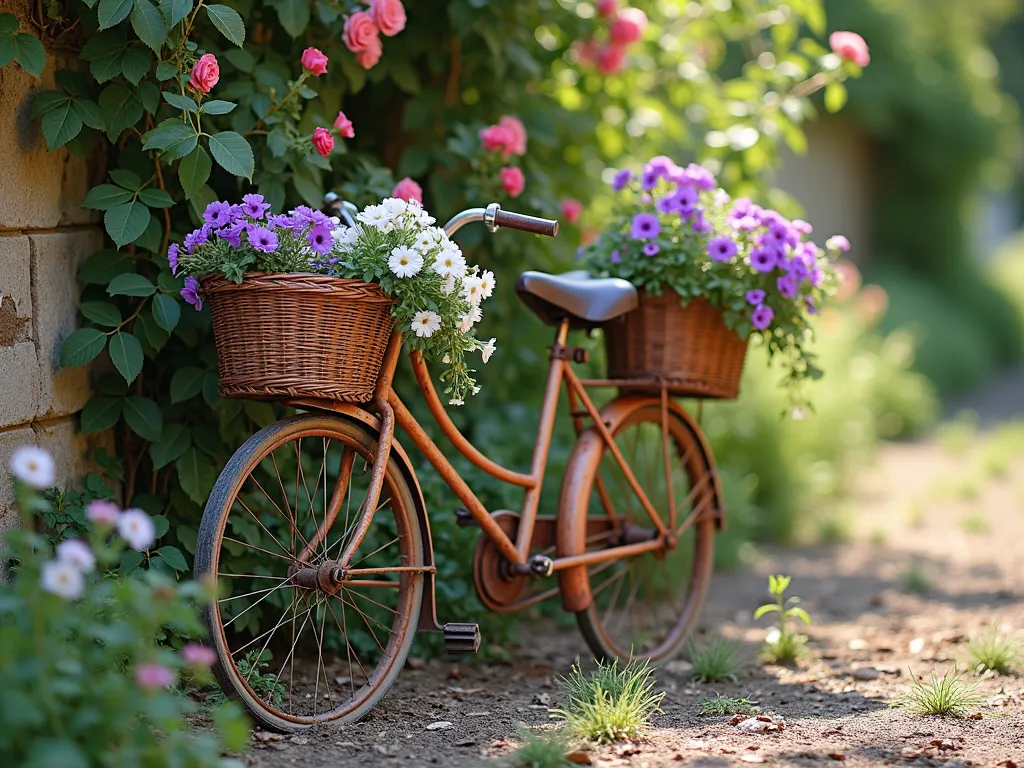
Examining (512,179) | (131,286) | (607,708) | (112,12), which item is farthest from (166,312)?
(607,708)

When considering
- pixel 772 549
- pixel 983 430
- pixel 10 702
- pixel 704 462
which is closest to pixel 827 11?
pixel 983 430

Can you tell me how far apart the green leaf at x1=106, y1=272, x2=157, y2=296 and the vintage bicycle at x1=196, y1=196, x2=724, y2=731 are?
0.48 metres

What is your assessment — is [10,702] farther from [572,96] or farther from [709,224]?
[572,96]

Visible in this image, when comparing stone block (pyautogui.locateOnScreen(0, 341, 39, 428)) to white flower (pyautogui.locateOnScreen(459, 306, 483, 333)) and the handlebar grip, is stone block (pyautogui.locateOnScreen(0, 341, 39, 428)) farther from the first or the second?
the handlebar grip

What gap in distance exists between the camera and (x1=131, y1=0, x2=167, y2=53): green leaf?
270 centimetres

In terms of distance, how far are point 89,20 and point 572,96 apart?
2424 mm

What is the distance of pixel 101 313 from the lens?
9.70ft

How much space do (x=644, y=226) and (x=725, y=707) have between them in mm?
1408

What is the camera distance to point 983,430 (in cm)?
991

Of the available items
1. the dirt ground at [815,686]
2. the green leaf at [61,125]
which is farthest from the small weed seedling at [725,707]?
the green leaf at [61,125]

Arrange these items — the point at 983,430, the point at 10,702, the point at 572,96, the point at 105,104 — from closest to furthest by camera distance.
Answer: the point at 10,702, the point at 105,104, the point at 572,96, the point at 983,430

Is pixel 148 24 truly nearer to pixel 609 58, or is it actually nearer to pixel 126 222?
pixel 126 222

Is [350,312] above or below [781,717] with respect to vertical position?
above

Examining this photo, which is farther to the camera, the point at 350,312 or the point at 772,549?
the point at 772,549
